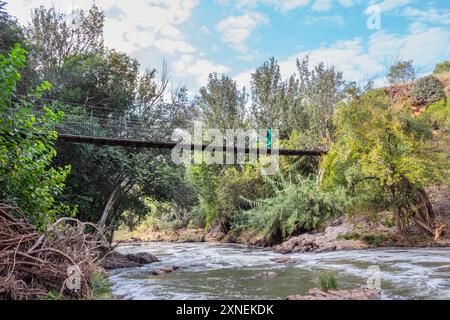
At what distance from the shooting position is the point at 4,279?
383cm

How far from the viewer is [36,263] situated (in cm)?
425

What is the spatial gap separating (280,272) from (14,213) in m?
5.22

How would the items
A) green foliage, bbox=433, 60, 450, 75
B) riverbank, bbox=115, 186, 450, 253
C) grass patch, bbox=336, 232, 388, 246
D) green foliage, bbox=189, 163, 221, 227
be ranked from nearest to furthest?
riverbank, bbox=115, 186, 450, 253 < grass patch, bbox=336, 232, 388, 246 < green foliage, bbox=189, 163, 221, 227 < green foliage, bbox=433, 60, 450, 75

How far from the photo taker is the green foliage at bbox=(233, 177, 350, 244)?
14719 mm

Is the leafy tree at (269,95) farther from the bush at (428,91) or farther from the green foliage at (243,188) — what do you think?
the bush at (428,91)

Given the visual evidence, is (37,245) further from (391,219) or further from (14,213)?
(391,219)

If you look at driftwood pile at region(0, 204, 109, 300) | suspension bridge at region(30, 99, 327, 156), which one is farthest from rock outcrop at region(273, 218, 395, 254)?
driftwood pile at region(0, 204, 109, 300)

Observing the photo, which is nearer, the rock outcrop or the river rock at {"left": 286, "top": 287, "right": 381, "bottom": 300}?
the river rock at {"left": 286, "top": 287, "right": 381, "bottom": 300}

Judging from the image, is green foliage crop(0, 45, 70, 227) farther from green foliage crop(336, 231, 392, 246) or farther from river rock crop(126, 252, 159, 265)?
green foliage crop(336, 231, 392, 246)

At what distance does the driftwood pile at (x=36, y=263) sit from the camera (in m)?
4.00

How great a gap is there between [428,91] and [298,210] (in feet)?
38.5

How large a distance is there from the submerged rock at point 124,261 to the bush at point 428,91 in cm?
1737

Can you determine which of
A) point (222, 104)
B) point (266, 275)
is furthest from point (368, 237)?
point (222, 104)

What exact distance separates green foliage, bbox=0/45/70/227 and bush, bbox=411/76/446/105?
21118mm
